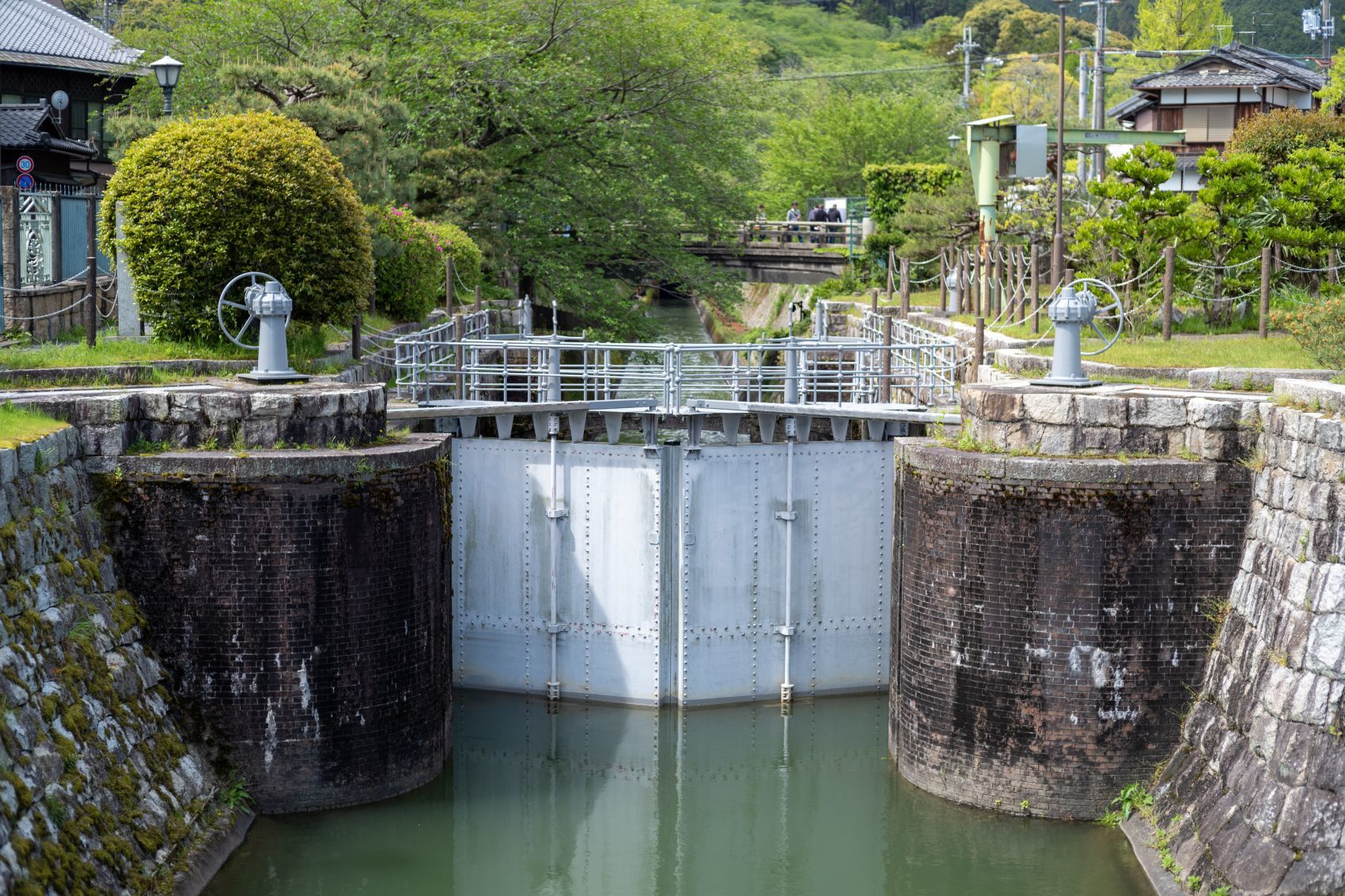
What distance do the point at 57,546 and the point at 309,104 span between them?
37.6 feet

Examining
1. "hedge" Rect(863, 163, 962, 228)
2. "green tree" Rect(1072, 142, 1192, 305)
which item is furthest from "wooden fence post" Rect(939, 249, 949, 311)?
"hedge" Rect(863, 163, 962, 228)

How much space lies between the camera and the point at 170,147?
1777 cm

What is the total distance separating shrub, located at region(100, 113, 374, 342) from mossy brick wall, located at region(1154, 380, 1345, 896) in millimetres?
10338

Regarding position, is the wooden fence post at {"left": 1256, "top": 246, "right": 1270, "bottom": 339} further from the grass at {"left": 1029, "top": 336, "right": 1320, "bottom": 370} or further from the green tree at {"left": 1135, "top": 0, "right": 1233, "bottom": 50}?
the green tree at {"left": 1135, "top": 0, "right": 1233, "bottom": 50}

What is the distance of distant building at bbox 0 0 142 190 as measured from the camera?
37.2 metres

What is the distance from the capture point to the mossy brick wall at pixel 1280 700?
11.6m

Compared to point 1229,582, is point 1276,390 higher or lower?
higher

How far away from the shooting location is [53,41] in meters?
40.5

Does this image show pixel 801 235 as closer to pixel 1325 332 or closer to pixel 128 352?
pixel 1325 332

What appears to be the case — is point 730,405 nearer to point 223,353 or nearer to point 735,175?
point 223,353

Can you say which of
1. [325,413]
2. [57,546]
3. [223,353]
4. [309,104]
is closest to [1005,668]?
[325,413]

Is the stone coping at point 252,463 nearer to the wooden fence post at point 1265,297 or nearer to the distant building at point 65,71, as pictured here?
the wooden fence post at point 1265,297

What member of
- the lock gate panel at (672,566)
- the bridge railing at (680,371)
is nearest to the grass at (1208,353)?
the bridge railing at (680,371)

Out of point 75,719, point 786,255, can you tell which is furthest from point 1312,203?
point 786,255
